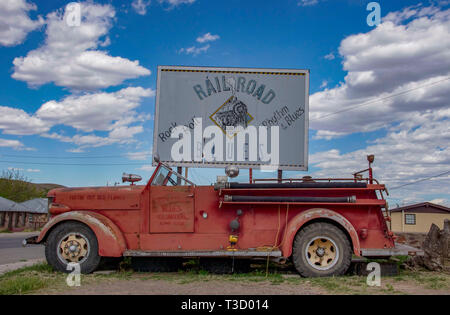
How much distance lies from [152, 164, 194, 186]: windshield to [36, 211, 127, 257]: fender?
1004mm

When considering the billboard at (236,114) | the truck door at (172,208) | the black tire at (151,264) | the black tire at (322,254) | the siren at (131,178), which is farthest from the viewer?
the billboard at (236,114)

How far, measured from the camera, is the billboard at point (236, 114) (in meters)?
11.1

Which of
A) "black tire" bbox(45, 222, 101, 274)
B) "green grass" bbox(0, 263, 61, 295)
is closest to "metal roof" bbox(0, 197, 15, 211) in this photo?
"green grass" bbox(0, 263, 61, 295)

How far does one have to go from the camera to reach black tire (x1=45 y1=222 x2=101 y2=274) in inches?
257

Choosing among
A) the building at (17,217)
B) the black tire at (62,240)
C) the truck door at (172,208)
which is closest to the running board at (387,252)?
the truck door at (172,208)

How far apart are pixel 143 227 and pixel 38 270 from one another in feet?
6.66

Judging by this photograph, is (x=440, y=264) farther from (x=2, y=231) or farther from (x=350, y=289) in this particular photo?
(x=2, y=231)

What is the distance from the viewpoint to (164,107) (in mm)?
11336

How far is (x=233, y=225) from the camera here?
653 centimetres

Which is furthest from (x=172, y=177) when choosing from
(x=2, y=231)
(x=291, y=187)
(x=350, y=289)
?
(x=2, y=231)

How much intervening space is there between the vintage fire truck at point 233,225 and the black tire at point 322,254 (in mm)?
15

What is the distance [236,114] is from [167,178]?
464cm

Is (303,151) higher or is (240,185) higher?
(303,151)

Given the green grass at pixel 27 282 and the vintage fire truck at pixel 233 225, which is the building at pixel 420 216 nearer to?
the vintage fire truck at pixel 233 225
